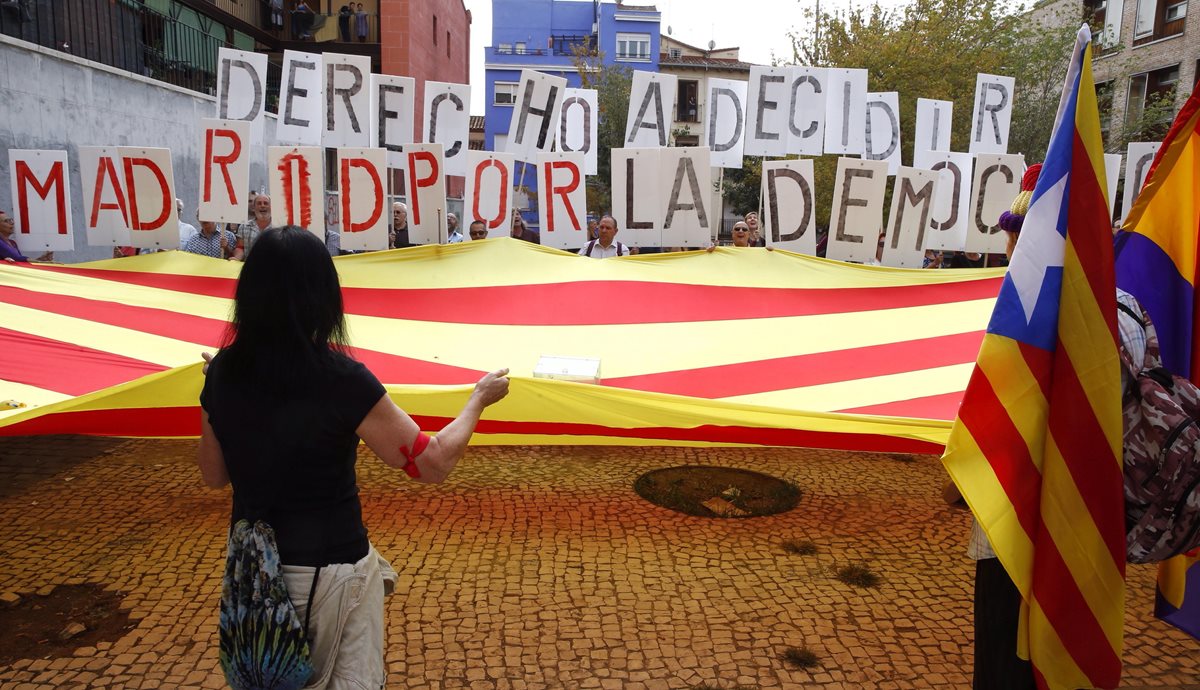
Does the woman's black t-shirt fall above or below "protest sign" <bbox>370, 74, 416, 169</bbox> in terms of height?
below

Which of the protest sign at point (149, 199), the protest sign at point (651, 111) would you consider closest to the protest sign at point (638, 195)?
the protest sign at point (651, 111)

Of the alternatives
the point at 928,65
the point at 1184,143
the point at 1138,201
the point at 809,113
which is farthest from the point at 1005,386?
the point at 928,65

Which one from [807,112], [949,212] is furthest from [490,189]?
[949,212]

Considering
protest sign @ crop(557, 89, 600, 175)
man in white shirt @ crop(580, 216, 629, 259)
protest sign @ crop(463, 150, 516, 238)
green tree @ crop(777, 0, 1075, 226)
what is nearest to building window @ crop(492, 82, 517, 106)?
green tree @ crop(777, 0, 1075, 226)

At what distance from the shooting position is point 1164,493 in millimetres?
1923

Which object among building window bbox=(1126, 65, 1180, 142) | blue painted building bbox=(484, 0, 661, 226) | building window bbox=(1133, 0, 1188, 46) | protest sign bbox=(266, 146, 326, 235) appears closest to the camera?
protest sign bbox=(266, 146, 326, 235)

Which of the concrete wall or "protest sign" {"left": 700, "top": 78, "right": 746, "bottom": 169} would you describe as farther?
the concrete wall

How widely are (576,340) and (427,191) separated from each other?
1799 millimetres

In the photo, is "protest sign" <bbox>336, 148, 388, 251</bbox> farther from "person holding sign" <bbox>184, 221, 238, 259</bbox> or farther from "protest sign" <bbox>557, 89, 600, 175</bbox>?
"protest sign" <bbox>557, 89, 600, 175</bbox>

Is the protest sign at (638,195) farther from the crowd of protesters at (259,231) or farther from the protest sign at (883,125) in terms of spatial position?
the protest sign at (883,125)

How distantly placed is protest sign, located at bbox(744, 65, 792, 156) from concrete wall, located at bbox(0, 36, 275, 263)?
304 inches

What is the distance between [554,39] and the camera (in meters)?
39.4

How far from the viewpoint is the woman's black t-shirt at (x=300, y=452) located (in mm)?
1666

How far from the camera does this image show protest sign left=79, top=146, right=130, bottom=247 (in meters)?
4.91
